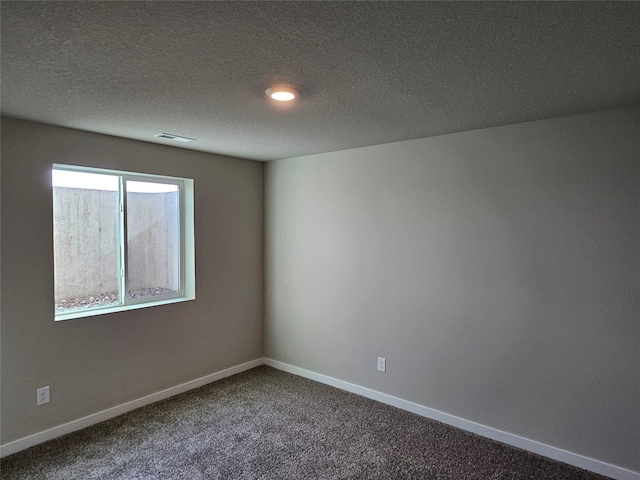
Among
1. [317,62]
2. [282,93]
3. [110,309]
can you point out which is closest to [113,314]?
[110,309]

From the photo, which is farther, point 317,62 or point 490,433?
point 490,433

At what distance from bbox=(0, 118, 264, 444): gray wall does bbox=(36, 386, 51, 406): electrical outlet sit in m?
0.04

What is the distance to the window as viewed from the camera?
3.13 meters

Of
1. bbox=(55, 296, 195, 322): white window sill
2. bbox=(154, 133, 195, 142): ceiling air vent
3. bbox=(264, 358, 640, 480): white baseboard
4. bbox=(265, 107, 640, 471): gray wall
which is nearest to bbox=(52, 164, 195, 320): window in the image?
bbox=(55, 296, 195, 322): white window sill

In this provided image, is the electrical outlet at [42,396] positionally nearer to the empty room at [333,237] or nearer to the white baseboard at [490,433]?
the empty room at [333,237]

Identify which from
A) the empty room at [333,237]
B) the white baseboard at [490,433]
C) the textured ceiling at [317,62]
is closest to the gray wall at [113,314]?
the empty room at [333,237]

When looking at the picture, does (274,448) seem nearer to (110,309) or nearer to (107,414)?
(107,414)

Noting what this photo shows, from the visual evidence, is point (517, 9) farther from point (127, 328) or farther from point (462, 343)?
point (127, 328)

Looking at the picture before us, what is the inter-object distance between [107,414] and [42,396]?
1.73 feet

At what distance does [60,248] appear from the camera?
10.1ft

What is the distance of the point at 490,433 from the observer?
2963 millimetres

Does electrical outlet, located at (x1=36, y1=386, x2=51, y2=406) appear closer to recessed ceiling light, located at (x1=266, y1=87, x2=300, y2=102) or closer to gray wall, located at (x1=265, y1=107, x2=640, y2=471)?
gray wall, located at (x1=265, y1=107, x2=640, y2=471)

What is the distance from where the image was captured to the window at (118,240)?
313 cm

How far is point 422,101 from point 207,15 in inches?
54.5
